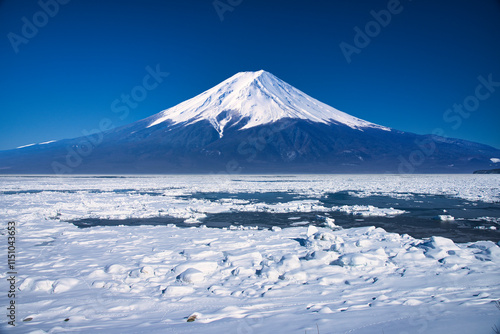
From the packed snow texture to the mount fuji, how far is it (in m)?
0.58

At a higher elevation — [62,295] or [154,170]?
[154,170]

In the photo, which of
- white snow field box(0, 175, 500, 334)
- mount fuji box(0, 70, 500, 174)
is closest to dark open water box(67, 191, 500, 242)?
white snow field box(0, 175, 500, 334)

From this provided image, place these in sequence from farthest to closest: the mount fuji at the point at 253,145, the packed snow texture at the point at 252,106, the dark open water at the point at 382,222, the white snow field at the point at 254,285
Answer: the packed snow texture at the point at 252,106, the mount fuji at the point at 253,145, the dark open water at the point at 382,222, the white snow field at the point at 254,285

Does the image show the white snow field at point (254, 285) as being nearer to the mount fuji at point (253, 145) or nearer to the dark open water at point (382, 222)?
the dark open water at point (382, 222)

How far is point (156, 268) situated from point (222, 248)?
1931mm

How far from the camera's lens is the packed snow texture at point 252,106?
16175cm

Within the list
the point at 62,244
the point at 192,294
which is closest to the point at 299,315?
the point at 192,294

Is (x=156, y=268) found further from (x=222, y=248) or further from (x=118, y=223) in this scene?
(x=118, y=223)

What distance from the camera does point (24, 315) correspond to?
4.21 meters

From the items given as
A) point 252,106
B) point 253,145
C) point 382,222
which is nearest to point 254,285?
point 382,222

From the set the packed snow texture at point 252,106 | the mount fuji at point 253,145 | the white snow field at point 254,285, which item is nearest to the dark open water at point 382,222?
the white snow field at point 254,285

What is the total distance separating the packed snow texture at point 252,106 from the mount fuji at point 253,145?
1.92 feet

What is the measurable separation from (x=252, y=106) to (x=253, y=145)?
35.1m

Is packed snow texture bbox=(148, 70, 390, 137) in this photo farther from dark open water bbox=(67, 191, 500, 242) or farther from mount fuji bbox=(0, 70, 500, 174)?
dark open water bbox=(67, 191, 500, 242)
